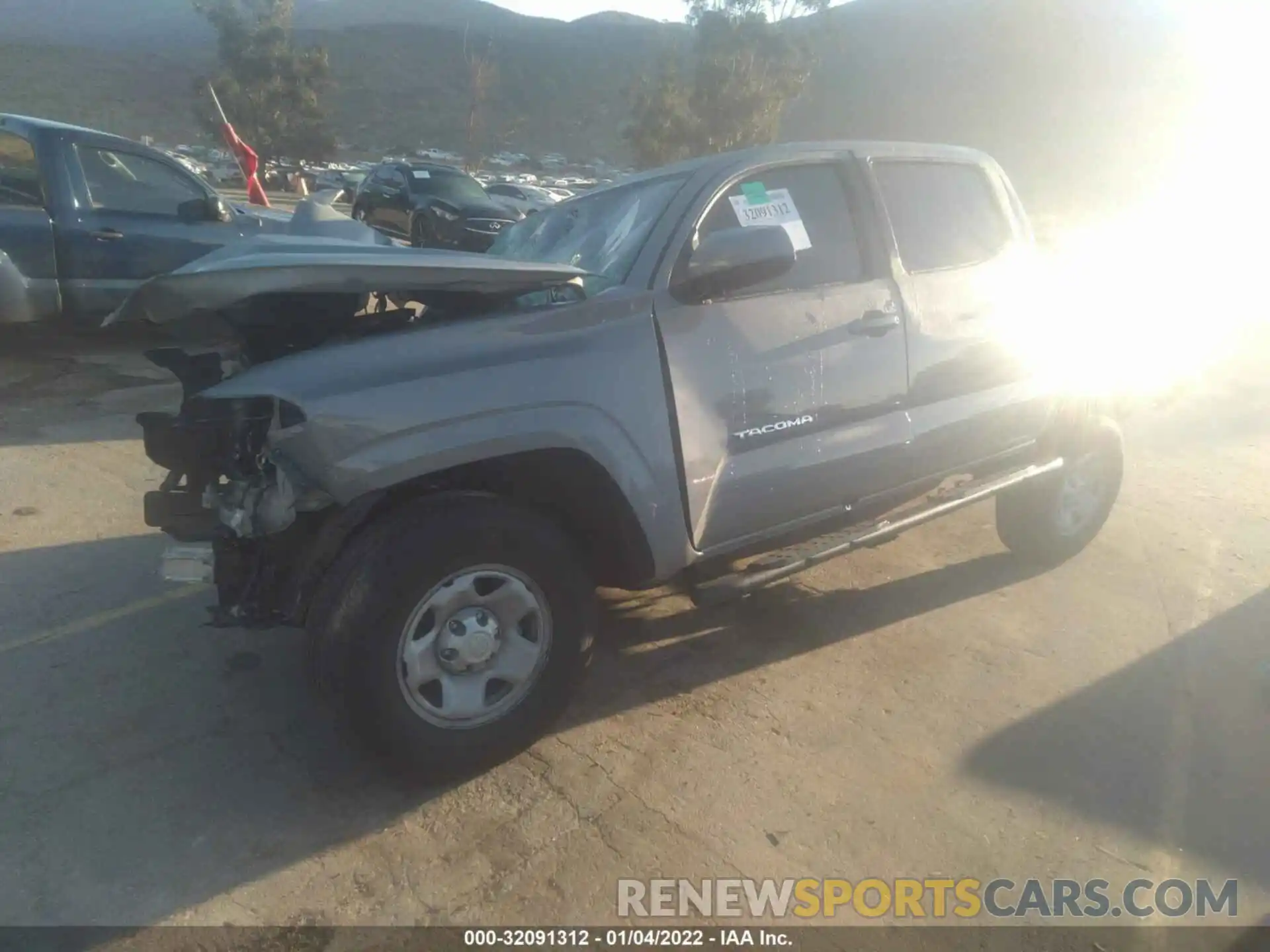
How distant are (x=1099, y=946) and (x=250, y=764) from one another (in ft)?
7.99

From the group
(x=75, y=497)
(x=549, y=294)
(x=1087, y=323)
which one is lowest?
(x=75, y=497)

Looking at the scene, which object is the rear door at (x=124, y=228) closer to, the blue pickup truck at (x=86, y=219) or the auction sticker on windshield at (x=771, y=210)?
the blue pickup truck at (x=86, y=219)

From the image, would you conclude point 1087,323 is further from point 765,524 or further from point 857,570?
point 765,524

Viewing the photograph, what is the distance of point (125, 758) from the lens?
2779mm

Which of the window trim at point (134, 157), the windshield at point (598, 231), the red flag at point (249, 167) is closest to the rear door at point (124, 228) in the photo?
the window trim at point (134, 157)

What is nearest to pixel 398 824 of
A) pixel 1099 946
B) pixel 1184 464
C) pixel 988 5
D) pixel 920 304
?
pixel 1099 946

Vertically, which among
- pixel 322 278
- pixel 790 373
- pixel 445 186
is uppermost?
pixel 445 186

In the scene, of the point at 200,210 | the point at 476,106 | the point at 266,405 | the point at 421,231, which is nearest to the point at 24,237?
the point at 200,210

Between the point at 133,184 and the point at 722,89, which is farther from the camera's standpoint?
the point at 722,89

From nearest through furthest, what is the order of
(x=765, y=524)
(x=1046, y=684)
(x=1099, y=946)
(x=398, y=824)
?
(x=1099, y=946)
(x=398, y=824)
(x=765, y=524)
(x=1046, y=684)

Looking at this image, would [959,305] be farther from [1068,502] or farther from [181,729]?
[181,729]


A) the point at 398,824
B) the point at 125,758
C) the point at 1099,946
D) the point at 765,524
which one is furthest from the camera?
the point at 765,524

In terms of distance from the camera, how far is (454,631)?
8.55 feet

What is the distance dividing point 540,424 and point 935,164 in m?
2.42
